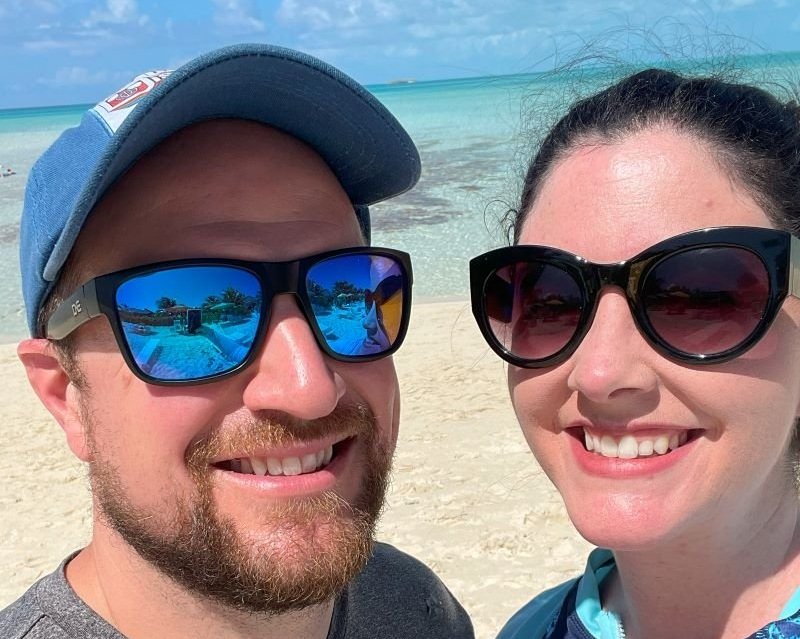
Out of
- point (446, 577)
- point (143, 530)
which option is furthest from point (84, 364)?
point (446, 577)

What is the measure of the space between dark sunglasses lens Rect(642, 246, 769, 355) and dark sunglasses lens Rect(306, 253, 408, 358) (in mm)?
611

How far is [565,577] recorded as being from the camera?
12.4 feet

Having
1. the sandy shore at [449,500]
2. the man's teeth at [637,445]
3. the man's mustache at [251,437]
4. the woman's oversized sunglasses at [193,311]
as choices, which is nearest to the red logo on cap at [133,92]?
the woman's oversized sunglasses at [193,311]

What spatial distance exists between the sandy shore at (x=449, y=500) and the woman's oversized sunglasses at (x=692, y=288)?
244 centimetres

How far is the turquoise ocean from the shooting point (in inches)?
84.7

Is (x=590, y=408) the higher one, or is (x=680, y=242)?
(x=680, y=242)

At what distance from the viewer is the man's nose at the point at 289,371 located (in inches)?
60.1

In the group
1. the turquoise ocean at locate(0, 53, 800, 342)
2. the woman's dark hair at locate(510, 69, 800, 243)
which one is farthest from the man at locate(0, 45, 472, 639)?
the turquoise ocean at locate(0, 53, 800, 342)

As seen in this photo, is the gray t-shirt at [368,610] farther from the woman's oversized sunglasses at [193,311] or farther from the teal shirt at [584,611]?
the woman's oversized sunglasses at [193,311]

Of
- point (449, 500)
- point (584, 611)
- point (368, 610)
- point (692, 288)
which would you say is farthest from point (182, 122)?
point (449, 500)

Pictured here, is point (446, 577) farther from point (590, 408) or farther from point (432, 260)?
point (432, 260)

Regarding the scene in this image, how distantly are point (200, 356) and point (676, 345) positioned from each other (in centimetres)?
100

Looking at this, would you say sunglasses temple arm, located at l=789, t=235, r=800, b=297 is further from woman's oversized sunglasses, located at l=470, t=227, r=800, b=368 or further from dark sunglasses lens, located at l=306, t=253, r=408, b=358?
dark sunglasses lens, located at l=306, t=253, r=408, b=358

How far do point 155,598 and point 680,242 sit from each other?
1356 mm
